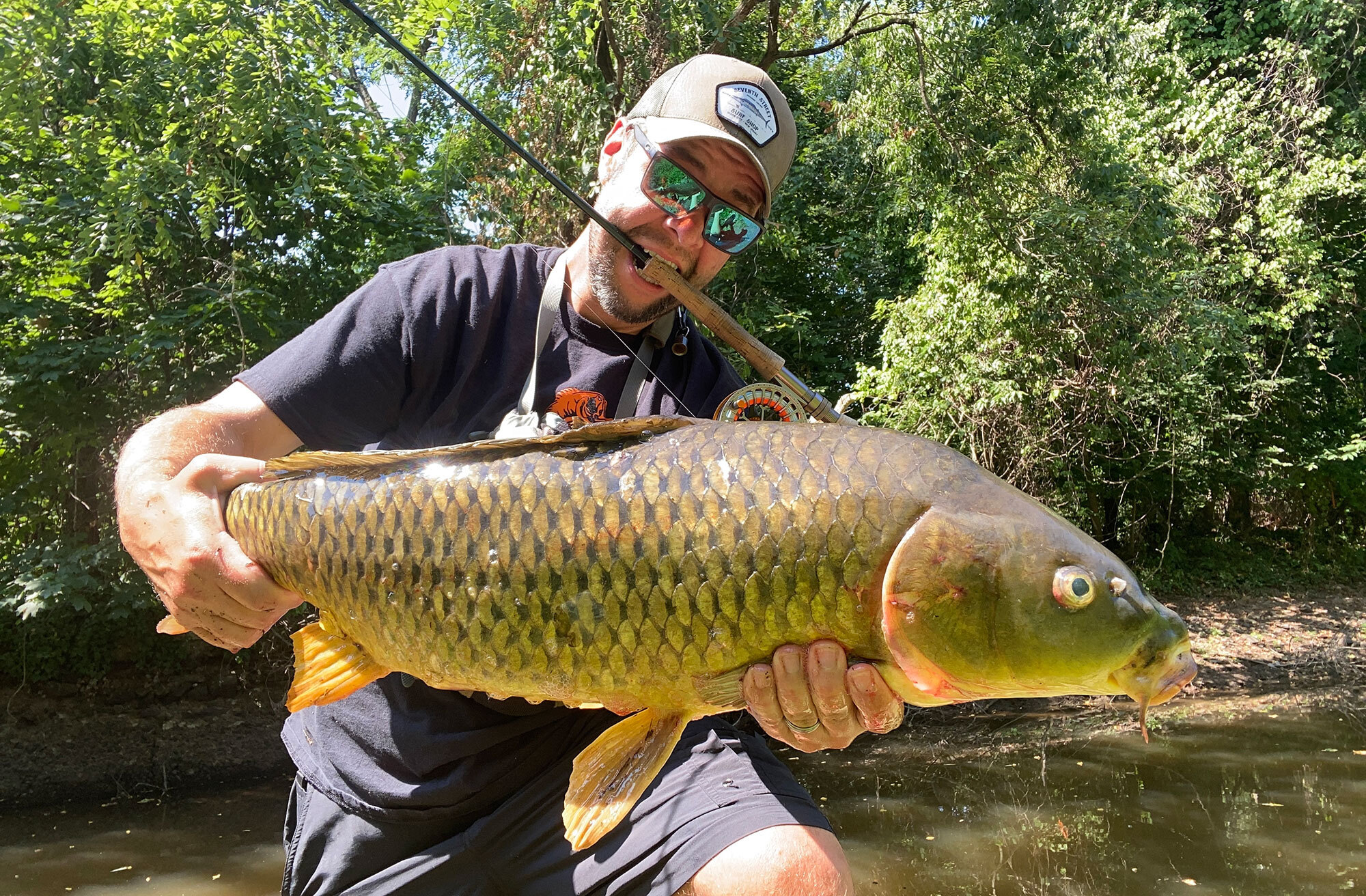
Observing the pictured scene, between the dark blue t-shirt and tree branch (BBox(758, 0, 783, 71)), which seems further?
tree branch (BBox(758, 0, 783, 71))

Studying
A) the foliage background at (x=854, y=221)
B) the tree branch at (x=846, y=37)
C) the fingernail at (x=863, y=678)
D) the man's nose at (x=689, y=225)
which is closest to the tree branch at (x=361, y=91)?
the foliage background at (x=854, y=221)

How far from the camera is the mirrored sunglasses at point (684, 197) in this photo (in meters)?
2.56

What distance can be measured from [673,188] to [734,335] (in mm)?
457

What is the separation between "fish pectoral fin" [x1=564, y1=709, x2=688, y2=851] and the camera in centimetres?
171

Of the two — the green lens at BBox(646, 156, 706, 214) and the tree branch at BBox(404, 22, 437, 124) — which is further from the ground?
the tree branch at BBox(404, 22, 437, 124)

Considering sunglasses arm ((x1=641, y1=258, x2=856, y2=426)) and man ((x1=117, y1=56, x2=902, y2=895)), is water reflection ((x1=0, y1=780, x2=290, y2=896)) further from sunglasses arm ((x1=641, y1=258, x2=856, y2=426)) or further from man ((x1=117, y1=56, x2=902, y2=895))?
sunglasses arm ((x1=641, y1=258, x2=856, y2=426))

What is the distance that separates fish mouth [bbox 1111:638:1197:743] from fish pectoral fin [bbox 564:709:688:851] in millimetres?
748

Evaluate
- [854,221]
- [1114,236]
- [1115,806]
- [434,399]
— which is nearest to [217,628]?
[434,399]

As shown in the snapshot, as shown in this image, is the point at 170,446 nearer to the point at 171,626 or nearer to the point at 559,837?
the point at 171,626

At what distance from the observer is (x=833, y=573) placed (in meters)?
1.53

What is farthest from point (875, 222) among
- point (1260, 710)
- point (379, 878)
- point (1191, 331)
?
point (379, 878)

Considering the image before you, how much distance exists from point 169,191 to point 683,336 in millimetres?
4871

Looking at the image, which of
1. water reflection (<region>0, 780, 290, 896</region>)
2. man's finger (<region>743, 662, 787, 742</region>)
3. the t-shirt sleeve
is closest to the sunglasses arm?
the t-shirt sleeve

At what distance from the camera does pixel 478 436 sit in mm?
2270
